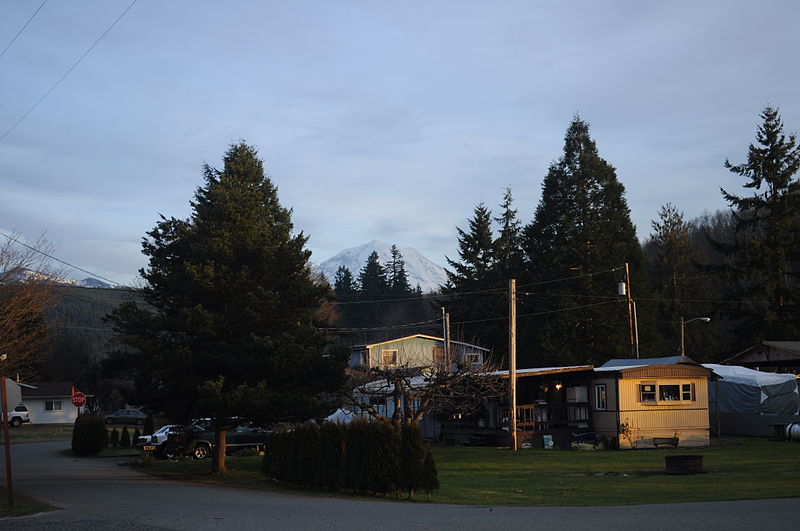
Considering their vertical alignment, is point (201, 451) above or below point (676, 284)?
below

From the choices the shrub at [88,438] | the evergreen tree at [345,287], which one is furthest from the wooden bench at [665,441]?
the evergreen tree at [345,287]

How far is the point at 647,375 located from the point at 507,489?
1614 centimetres

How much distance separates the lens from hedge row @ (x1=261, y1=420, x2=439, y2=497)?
1841 cm

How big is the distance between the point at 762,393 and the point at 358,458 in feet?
87.8

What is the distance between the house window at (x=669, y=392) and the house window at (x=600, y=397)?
2263 millimetres

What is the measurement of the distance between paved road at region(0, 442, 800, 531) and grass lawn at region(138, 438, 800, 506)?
1868mm

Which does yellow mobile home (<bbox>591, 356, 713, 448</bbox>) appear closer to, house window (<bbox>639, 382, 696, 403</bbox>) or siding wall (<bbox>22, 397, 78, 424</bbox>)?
house window (<bbox>639, 382, 696, 403</bbox>)

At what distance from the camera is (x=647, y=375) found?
33.8 m

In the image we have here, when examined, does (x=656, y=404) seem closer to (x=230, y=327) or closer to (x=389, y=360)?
(x=389, y=360)

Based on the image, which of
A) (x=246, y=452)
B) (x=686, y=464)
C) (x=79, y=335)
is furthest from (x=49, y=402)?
(x=686, y=464)

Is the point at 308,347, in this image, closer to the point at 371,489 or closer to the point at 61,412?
the point at 371,489

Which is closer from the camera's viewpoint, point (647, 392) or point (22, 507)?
point (22, 507)

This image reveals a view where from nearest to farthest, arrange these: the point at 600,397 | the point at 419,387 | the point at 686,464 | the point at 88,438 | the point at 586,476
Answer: the point at 686,464 < the point at 586,476 < the point at 419,387 < the point at 600,397 < the point at 88,438

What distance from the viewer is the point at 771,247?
172ft
